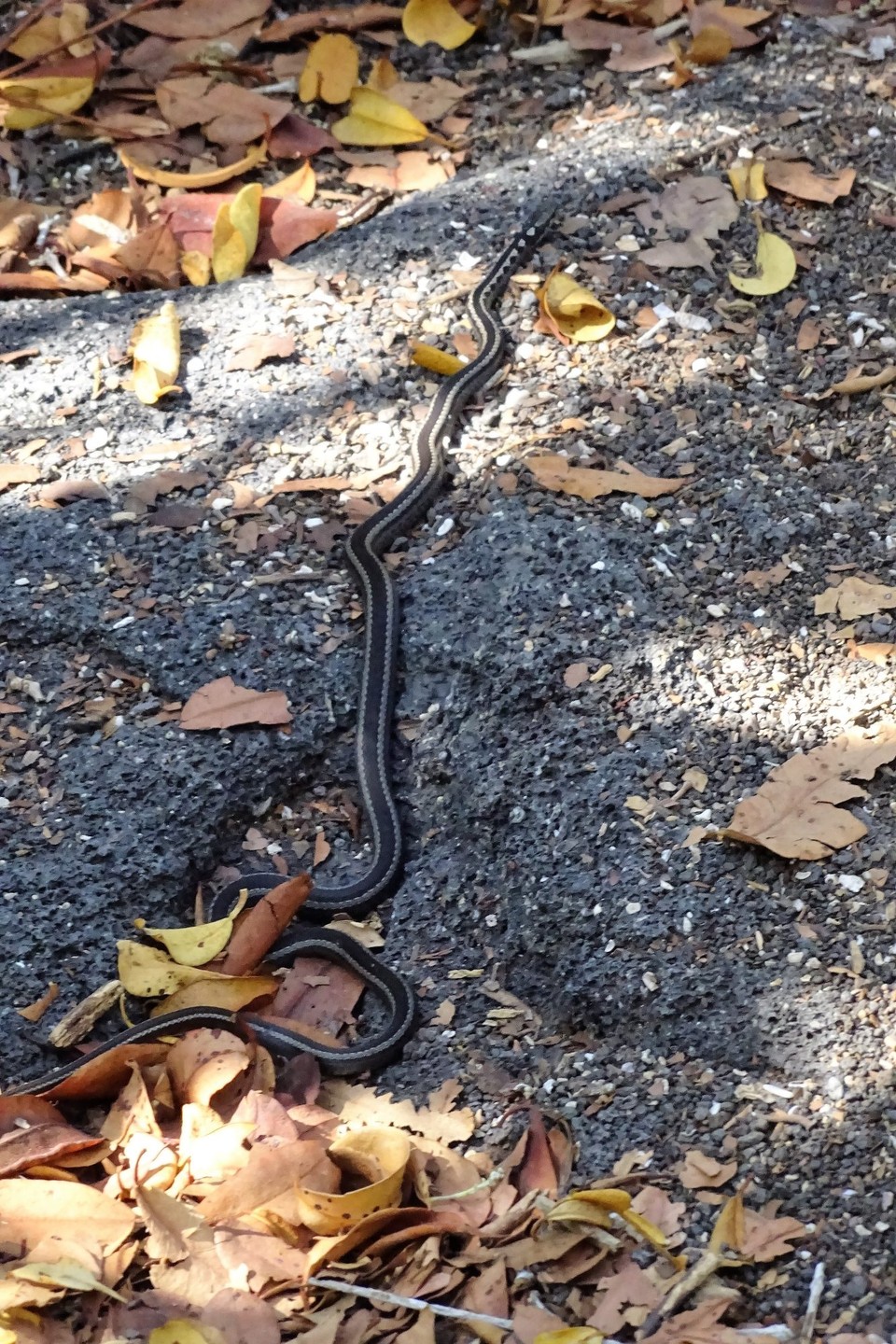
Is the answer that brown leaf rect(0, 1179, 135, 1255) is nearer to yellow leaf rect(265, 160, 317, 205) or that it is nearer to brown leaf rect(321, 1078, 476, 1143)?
brown leaf rect(321, 1078, 476, 1143)

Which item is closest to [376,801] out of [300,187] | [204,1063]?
[204,1063]

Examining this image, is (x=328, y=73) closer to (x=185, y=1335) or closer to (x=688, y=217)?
(x=688, y=217)

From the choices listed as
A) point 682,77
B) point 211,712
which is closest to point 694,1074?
point 211,712

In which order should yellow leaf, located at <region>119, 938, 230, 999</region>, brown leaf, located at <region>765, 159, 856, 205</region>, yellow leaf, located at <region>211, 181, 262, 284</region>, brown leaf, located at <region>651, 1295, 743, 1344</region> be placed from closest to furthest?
brown leaf, located at <region>651, 1295, 743, 1344</region>
yellow leaf, located at <region>119, 938, 230, 999</region>
brown leaf, located at <region>765, 159, 856, 205</region>
yellow leaf, located at <region>211, 181, 262, 284</region>

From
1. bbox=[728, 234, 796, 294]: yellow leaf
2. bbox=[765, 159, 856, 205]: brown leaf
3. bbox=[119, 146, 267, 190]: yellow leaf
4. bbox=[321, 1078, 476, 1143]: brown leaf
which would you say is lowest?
bbox=[321, 1078, 476, 1143]: brown leaf

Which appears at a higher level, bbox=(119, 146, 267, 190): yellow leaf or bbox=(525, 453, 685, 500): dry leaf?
bbox=(119, 146, 267, 190): yellow leaf

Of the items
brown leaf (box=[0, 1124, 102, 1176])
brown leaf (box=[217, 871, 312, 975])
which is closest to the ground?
brown leaf (box=[217, 871, 312, 975])

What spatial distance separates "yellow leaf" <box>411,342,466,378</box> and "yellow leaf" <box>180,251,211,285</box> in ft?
3.79

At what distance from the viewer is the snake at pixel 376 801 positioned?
160 inches

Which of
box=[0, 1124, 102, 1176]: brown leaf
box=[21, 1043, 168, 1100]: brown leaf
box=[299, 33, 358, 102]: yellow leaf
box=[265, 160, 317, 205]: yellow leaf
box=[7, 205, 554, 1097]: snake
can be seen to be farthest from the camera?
box=[299, 33, 358, 102]: yellow leaf

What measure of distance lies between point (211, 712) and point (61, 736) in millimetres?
497

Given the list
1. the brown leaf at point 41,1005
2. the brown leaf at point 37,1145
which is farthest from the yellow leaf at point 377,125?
the brown leaf at point 37,1145

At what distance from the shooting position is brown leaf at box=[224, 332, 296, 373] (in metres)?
5.70

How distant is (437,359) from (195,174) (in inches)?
74.5
